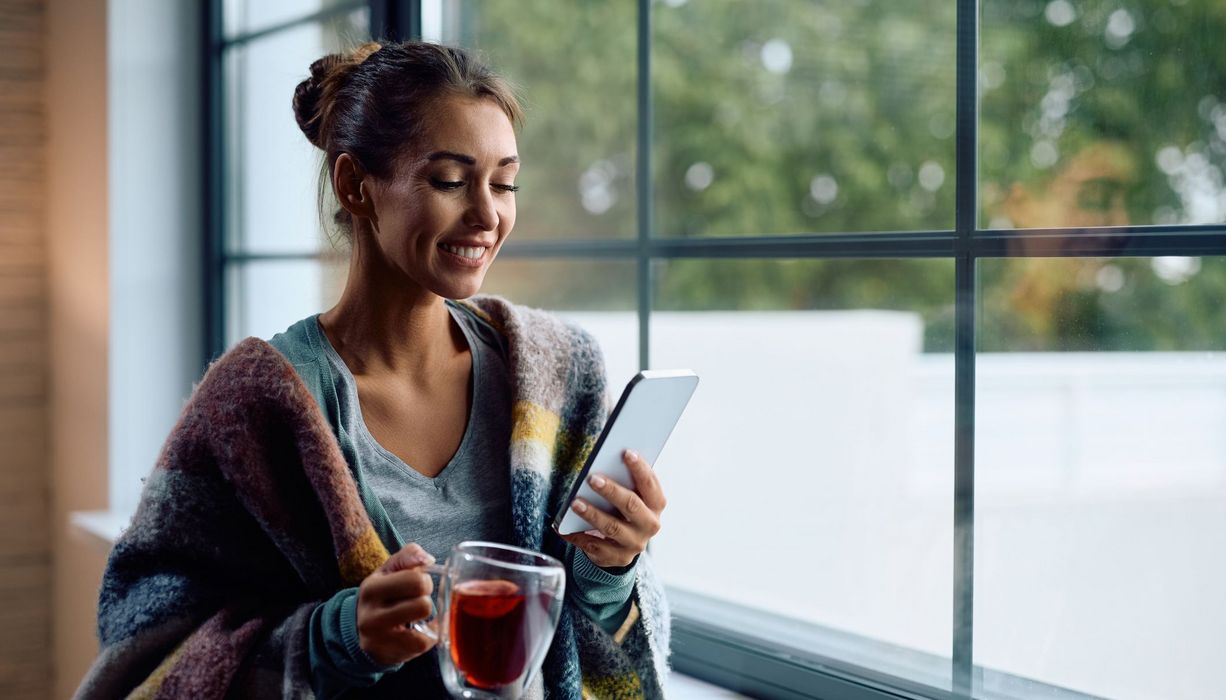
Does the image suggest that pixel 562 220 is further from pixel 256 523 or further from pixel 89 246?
pixel 256 523

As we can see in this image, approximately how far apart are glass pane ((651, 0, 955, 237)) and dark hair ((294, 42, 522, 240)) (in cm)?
748

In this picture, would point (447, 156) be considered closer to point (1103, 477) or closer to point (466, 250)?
point (466, 250)

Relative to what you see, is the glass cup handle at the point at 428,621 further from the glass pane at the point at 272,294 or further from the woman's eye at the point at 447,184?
the glass pane at the point at 272,294

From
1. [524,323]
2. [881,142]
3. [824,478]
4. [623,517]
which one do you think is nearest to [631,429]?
[623,517]

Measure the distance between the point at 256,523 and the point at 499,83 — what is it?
571 mm

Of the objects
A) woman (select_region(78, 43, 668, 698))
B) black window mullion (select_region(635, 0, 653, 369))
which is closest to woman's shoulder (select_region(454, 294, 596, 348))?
woman (select_region(78, 43, 668, 698))

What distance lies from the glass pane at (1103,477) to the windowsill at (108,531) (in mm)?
469

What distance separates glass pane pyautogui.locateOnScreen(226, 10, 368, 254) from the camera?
2912mm

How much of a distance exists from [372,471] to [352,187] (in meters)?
0.33

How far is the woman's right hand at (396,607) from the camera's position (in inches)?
40.8

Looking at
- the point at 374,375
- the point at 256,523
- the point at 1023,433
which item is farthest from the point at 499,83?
the point at 1023,433

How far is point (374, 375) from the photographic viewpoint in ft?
4.55

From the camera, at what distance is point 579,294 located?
9.00ft

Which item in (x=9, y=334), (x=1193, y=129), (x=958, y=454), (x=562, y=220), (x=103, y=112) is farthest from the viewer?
(x=562, y=220)
